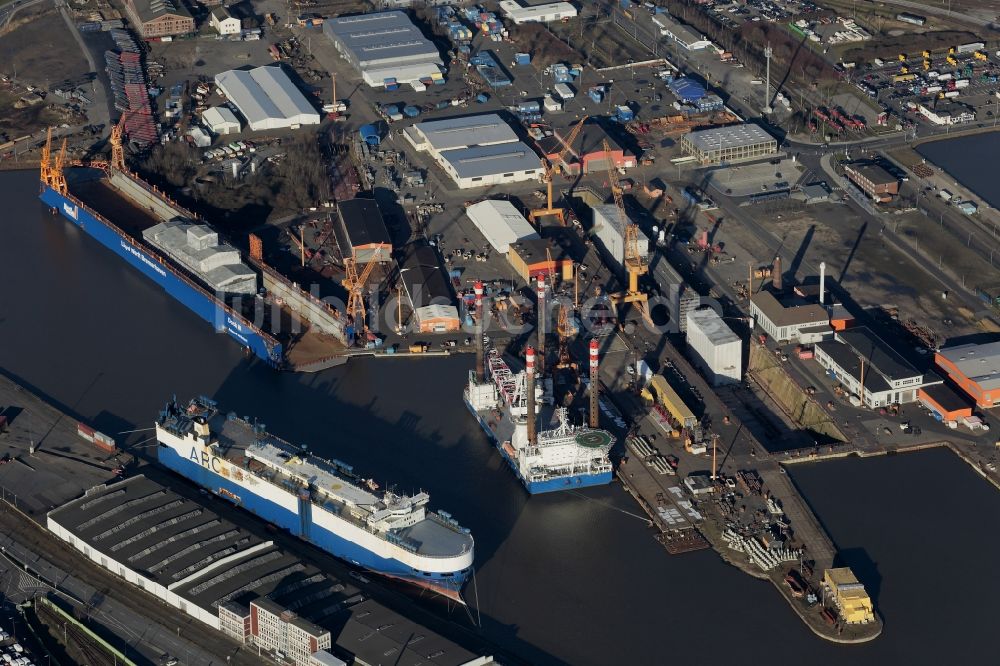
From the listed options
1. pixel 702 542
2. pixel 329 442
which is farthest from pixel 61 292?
pixel 702 542

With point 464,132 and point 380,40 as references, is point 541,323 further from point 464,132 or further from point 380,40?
point 380,40

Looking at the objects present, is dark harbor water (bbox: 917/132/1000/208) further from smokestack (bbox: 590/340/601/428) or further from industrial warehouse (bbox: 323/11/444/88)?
industrial warehouse (bbox: 323/11/444/88)

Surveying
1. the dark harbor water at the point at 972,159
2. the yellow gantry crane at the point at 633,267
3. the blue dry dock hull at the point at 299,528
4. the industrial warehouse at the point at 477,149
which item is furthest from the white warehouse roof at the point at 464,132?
the blue dry dock hull at the point at 299,528

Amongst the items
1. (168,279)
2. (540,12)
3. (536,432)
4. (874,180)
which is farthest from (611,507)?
(540,12)

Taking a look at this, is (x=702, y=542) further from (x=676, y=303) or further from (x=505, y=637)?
(x=676, y=303)

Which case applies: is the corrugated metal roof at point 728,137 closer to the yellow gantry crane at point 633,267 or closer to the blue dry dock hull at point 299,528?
the yellow gantry crane at point 633,267

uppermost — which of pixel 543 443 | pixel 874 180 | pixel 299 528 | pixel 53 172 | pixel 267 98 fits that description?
pixel 543 443
